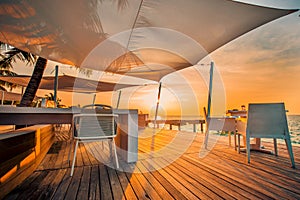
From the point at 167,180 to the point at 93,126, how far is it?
3.25 feet

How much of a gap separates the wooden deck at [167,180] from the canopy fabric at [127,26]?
6.24 feet

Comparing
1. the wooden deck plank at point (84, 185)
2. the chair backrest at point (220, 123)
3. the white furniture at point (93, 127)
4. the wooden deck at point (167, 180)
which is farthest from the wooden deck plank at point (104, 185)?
the chair backrest at point (220, 123)

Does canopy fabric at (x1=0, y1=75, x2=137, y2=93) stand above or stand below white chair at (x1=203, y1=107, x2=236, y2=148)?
above

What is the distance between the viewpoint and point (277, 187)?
1280mm

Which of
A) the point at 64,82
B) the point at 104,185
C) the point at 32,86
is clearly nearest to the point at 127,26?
the point at 104,185

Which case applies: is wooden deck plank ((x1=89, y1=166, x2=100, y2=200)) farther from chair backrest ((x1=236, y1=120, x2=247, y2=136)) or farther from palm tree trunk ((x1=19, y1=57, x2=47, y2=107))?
palm tree trunk ((x1=19, y1=57, x2=47, y2=107))

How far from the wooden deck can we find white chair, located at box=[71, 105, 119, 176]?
30 cm

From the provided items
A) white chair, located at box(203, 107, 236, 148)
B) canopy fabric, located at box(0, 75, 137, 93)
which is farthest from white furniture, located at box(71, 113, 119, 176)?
canopy fabric, located at box(0, 75, 137, 93)

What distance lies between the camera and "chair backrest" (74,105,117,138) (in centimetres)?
161

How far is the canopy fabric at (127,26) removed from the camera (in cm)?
173

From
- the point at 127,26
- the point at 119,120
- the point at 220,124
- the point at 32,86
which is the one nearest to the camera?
the point at 127,26

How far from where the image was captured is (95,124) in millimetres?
1674

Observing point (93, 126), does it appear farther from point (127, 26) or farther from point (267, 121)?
point (267, 121)

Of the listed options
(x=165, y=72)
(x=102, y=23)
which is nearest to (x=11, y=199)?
(x=102, y=23)
